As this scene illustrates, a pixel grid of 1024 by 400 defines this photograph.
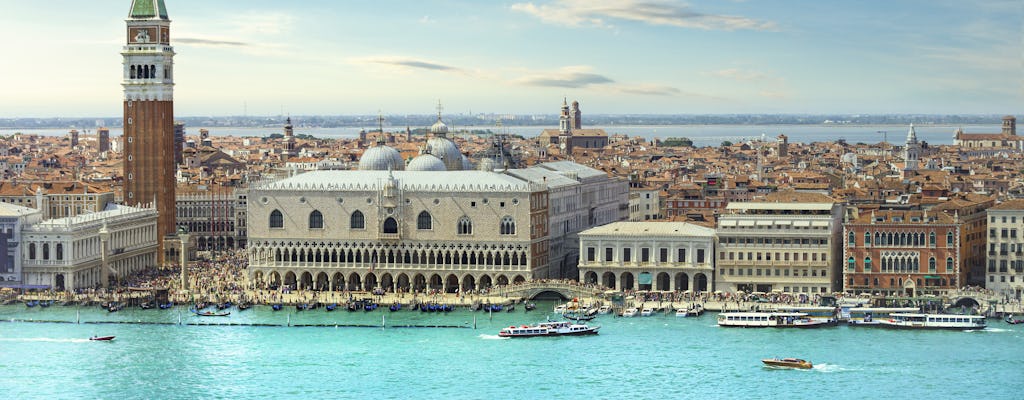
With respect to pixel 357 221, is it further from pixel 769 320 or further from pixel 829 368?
pixel 829 368

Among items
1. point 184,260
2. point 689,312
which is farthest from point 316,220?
point 689,312

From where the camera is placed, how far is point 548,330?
40469 millimetres

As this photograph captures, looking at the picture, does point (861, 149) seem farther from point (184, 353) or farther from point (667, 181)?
point (184, 353)

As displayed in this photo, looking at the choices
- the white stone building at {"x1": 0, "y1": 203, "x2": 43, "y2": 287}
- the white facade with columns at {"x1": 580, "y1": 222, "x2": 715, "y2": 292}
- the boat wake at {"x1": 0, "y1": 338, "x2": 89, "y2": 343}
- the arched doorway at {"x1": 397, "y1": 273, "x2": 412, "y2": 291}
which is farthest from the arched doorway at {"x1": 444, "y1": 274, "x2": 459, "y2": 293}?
the white stone building at {"x1": 0, "y1": 203, "x2": 43, "y2": 287}

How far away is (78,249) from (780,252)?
17642 millimetres

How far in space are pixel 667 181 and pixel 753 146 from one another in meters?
59.9

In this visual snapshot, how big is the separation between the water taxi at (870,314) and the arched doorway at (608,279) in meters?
6.61

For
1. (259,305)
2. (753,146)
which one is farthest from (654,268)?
(753,146)

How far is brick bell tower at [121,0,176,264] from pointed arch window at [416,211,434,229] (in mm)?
10707

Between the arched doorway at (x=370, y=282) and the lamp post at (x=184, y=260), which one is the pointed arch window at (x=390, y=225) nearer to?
the arched doorway at (x=370, y=282)

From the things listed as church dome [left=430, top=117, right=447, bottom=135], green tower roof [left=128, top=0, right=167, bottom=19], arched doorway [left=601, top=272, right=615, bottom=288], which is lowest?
arched doorway [left=601, top=272, right=615, bottom=288]

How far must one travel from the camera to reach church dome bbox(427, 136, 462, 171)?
5241cm

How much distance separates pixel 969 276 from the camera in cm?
4547

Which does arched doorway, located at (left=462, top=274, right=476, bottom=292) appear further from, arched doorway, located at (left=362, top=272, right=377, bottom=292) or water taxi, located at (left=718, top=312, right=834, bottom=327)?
water taxi, located at (left=718, top=312, right=834, bottom=327)
